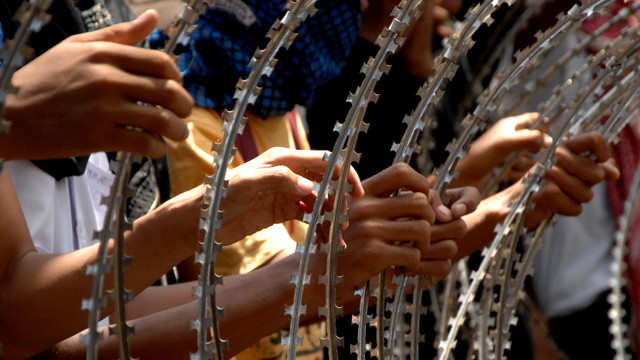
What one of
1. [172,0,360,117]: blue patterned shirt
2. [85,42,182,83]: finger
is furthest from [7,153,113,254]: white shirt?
[85,42,182,83]: finger

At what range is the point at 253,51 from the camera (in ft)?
5.74

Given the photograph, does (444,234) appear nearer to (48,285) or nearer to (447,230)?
(447,230)

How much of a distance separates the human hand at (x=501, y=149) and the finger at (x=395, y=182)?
0.63 m

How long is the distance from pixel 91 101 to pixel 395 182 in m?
0.53

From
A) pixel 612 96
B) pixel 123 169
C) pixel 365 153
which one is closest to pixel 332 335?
pixel 123 169

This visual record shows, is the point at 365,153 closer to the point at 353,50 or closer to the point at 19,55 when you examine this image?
the point at 353,50

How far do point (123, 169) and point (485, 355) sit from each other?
2.68 ft

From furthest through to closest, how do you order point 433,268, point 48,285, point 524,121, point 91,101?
point 524,121 < point 433,268 < point 48,285 < point 91,101

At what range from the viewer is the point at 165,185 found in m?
1.60

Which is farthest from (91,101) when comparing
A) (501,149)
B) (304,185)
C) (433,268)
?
(501,149)

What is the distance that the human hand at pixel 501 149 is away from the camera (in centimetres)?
184

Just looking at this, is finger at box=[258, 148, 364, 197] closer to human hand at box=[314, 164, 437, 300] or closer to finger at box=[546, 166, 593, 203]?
human hand at box=[314, 164, 437, 300]

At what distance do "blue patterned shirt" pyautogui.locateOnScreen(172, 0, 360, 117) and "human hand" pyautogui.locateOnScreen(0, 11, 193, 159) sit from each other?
2.60ft

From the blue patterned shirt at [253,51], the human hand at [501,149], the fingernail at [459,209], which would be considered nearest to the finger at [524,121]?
the human hand at [501,149]
